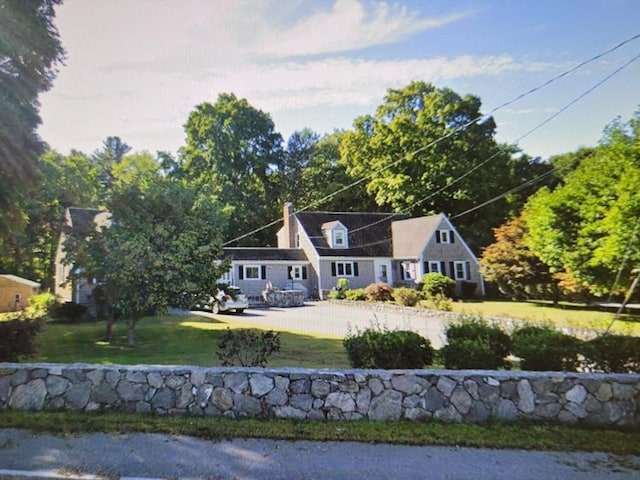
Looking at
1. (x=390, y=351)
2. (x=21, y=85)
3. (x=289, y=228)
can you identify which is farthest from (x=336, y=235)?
(x=390, y=351)

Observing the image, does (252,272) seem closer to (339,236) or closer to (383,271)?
(339,236)

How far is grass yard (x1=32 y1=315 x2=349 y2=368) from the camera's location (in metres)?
9.05

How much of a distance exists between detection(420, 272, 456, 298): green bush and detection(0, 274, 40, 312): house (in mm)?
26691

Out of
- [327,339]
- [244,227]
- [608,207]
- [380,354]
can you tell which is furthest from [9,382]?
[244,227]

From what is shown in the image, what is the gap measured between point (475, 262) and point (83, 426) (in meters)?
31.5

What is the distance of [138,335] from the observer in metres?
13.9

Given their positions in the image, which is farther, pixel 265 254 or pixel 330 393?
pixel 265 254

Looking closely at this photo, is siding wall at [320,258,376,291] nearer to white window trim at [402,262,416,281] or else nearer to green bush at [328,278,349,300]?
green bush at [328,278,349,300]

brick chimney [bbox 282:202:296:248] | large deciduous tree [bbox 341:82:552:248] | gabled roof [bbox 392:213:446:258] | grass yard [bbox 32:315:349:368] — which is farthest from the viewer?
large deciduous tree [bbox 341:82:552:248]

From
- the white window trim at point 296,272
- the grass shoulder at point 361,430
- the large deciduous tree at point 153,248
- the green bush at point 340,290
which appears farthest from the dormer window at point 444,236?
the grass shoulder at point 361,430

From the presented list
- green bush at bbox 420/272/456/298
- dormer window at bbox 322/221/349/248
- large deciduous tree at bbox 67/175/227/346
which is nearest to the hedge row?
large deciduous tree at bbox 67/175/227/346

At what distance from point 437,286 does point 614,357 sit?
71.6 feet

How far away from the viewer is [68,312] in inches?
791

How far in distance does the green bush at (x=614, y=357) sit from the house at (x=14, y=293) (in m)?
30.9
